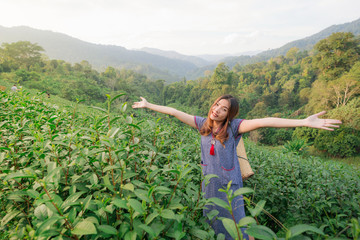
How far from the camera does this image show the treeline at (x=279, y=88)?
18391mm

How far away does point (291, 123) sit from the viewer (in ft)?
5.24

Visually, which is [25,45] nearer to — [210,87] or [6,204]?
[210,87]

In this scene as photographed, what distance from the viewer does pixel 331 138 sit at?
16.1m

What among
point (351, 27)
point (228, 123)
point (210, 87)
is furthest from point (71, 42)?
point (351, 27)

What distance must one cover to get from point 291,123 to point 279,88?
47742mm

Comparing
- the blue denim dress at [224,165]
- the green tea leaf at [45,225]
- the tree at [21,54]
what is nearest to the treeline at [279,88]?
the tree at [21,54]

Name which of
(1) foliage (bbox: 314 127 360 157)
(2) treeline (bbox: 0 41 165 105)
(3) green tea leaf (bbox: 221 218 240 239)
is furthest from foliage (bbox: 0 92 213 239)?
(2) treeline (bbox: 0 41 165 105)

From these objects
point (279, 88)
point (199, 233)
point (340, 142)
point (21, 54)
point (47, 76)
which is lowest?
point (340, 142)

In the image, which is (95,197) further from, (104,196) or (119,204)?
(119,204)

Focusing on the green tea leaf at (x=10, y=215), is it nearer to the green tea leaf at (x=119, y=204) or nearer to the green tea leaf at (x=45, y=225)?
the green tea leaf at (x=45, y=225)

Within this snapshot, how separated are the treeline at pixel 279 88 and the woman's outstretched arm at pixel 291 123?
1231 cm

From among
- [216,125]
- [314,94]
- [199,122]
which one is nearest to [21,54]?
[199,122]

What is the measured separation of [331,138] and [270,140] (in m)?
A: 9.18

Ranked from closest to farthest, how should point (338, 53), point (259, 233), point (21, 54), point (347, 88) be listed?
point (259, 233)
point (347, 88)
point (338, 53)
point (21, 54)
